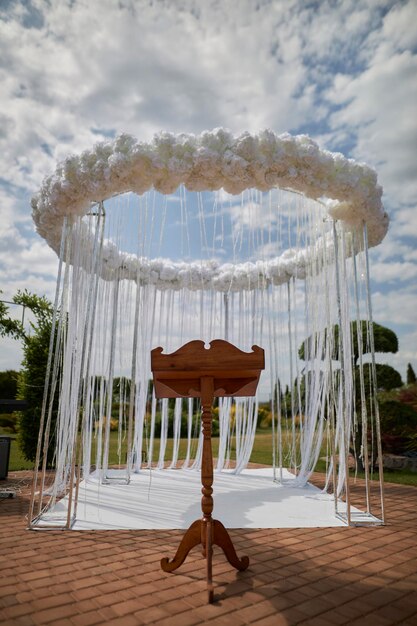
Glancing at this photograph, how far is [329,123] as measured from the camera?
3805 mm

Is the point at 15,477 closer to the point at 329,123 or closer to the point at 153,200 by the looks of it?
the point at 153,200

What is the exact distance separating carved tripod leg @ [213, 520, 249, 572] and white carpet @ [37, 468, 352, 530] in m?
0.98

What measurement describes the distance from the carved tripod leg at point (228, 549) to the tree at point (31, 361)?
178 inches

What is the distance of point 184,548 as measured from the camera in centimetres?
228

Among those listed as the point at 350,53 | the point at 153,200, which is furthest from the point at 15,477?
the point at 350,53

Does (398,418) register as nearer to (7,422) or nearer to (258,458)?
(258,458)

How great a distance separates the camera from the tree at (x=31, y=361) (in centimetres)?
626

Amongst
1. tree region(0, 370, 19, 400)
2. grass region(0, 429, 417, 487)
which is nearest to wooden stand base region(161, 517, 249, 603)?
grass region(0, 429, 417, 487)

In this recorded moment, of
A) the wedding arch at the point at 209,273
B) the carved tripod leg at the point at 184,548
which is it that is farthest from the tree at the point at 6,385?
the carved tripod leg at the point at 184,548

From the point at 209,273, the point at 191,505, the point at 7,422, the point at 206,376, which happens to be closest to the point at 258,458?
the point at 209,273

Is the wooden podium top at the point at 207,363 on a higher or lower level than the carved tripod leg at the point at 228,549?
higher

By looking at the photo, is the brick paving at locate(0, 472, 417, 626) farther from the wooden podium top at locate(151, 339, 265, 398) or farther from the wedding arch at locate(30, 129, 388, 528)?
the wooden podium top at locate(151, 339, 265, 398)

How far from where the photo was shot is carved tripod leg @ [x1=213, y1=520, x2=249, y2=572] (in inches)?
88.8

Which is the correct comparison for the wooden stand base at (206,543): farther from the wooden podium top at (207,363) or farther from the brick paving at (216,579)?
the wooden podium top at (207,363)
